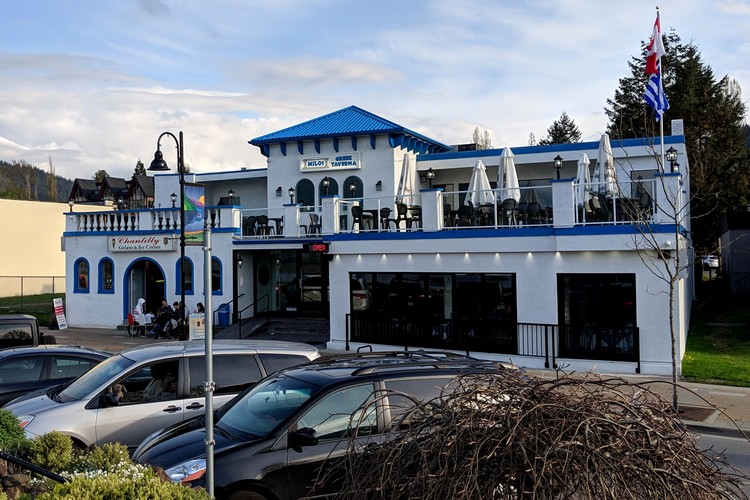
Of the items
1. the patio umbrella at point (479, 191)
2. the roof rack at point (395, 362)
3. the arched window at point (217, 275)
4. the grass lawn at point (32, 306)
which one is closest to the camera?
the roof rack at point (395, 362)

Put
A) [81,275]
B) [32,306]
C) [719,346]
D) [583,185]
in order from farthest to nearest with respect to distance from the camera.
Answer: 1. [32,306]
2. [81,275]
3. [719,346]
4. [583,185]

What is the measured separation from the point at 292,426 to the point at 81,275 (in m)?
26.0

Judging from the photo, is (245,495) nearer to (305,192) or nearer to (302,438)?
(302,438)

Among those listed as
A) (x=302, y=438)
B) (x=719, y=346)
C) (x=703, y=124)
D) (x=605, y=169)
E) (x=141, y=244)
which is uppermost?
(x=703, y=124)

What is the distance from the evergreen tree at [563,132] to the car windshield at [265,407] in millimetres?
77591

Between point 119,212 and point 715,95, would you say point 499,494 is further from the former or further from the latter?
point 715,95

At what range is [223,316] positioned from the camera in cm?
2631

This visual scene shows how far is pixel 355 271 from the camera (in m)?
21.5

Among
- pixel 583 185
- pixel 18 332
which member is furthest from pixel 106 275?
pixel 583 185

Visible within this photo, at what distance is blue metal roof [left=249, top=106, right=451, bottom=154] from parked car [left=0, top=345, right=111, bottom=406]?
17034mm

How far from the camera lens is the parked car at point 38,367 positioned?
36.9ft

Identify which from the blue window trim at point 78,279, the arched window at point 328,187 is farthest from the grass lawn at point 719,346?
the blue window trim at point 78,279

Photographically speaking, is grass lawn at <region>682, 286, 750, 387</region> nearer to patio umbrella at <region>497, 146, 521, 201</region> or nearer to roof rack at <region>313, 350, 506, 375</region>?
patio umbrella at <region>497, 146, 521, 201</region>

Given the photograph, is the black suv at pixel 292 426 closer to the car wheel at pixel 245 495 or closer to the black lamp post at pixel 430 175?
the car wheel at pixel 245 495
